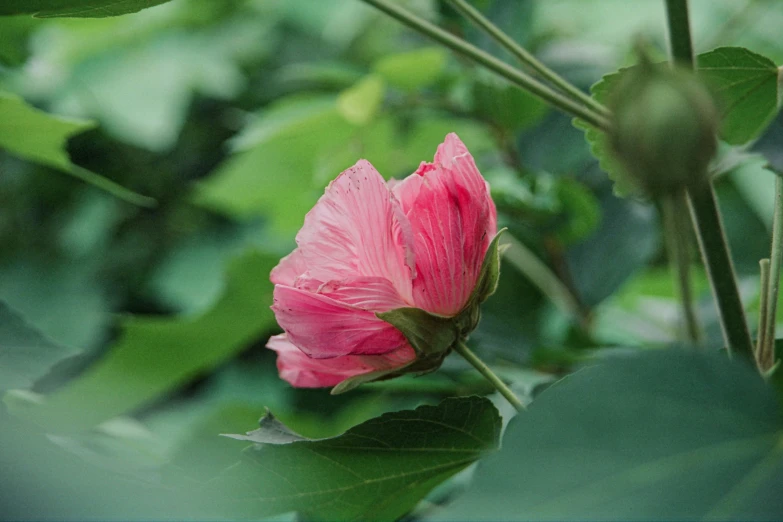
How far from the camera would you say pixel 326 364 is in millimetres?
299

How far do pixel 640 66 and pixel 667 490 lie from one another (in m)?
0.10

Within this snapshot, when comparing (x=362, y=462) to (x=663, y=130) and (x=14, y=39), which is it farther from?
(x=14, y=39)

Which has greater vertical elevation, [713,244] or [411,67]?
[411,67]

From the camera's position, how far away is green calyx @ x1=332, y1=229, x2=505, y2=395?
0.93ft

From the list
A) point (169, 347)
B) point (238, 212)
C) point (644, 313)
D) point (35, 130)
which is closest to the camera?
point (35, 130)

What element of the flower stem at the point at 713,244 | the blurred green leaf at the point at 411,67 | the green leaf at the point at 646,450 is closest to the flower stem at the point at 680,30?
the flower stem at the point at 713,244

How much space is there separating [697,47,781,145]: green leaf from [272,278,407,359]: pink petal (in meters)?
0.13

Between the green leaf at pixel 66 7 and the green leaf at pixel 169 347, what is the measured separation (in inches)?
11.9

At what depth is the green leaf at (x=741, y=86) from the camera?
0.29 meters

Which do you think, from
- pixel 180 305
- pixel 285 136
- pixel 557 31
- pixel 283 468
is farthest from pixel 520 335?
pixel 180 305

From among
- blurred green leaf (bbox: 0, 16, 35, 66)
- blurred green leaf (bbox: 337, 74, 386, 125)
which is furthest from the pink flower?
blurred green leaf (bbox: 337, 74, 386, 125)

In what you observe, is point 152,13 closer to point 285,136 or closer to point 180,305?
point 180,305

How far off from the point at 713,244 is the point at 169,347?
0.45 metres

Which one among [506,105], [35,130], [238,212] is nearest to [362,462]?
[35,130]
